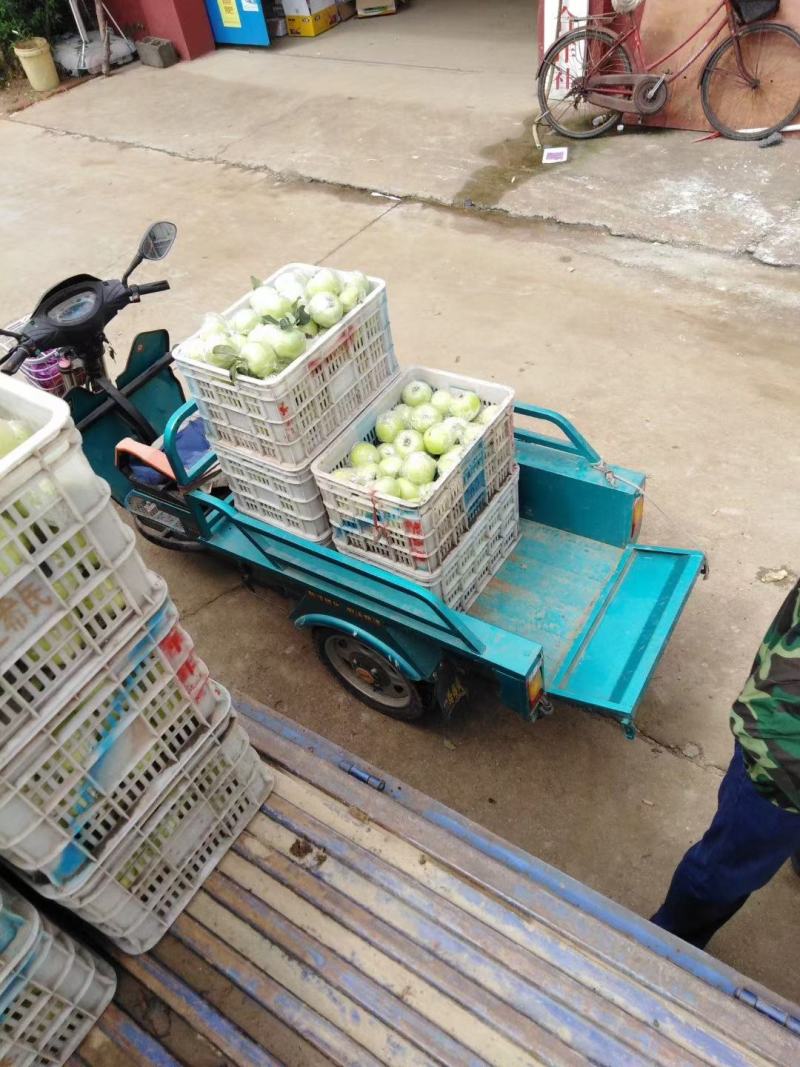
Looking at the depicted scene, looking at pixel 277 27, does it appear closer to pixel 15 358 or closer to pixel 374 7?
pixel 374 7

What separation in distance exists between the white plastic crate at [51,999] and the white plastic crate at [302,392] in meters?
1.61

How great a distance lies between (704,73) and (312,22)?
19.7ft

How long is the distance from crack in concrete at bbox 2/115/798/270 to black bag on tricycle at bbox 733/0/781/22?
5.58ft

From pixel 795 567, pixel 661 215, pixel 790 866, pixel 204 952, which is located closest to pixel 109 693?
pixel 204 952

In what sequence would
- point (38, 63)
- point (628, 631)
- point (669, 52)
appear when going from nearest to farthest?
1. point (628, 631)
2. point (669, 52)
3. point (38, 63)

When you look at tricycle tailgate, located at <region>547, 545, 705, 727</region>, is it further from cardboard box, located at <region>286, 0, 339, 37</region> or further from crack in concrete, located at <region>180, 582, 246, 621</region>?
cardboard box, located at <region>286, 0, 339, 37</region>

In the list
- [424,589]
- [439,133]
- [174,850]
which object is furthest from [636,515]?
[439,133]

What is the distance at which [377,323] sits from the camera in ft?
9.68

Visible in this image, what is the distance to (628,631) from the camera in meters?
2.78

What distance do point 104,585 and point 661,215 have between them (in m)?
5.52

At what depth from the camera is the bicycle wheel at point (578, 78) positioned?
6387 mm

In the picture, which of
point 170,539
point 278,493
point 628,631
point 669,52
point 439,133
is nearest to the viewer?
point 628,631

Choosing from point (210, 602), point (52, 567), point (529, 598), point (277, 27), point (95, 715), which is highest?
point (52, 567)

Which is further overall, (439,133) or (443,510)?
(439,133)
